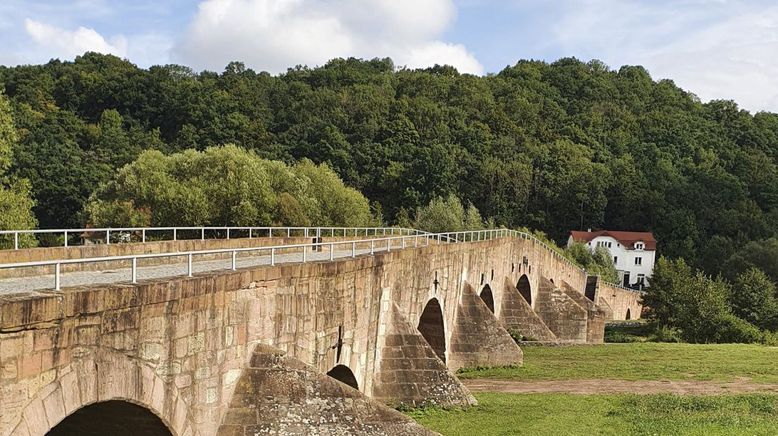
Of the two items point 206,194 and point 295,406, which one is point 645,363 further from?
point 206,194

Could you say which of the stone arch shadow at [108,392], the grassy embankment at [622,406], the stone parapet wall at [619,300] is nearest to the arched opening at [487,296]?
the grassy embankment at [622,406]

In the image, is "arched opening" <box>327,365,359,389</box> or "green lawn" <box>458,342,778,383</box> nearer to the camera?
"arched opening" <box>327,365,359,389</box>

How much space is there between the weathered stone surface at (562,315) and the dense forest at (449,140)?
38384mm

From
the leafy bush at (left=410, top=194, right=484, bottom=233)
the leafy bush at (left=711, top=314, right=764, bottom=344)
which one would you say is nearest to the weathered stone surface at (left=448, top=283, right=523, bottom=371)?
the leafy bush at (left=711, top=314, right=764, bottom=344)

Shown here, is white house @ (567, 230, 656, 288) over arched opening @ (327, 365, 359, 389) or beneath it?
beneath

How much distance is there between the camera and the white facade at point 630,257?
334 ft

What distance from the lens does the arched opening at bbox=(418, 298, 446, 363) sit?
88.1ft

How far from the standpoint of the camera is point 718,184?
108m

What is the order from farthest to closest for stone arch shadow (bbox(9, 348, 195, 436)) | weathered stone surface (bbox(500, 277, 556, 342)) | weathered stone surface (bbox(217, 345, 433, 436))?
weathered stone surface (bbox(500, 277, 556, 342)) < weathered stone surface (bbox(217, 345, 433, 436)) < stone arch shadow (bbox(9, 348, 195, 436))

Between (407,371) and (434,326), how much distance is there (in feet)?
27.2

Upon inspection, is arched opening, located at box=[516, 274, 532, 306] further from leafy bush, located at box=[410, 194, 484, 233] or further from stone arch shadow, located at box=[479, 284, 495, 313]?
leafy bush, located at box=[410, 194, 484, 233]

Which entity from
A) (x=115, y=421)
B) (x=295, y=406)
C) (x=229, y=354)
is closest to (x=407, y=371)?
(x=295, y=406)

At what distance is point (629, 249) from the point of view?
336 ft

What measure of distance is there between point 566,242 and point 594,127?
32.5m
